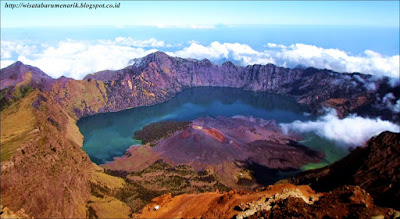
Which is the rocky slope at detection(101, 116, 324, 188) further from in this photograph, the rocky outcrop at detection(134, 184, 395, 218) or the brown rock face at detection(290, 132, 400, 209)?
the rocky outcrop at detection(134, 184, 395, 218)

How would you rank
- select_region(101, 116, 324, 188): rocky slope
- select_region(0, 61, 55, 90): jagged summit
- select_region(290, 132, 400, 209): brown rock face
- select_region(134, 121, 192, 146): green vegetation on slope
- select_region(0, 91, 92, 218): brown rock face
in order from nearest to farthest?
select_region(290, 132, 400, 209): brown rock face < select_region(0, 91, 92, 218): brown rock face < select_region(101, 116, 324, 188): rocky slope < select_region(134, 121, 192, 146): green vegetation on slope < select_region(0, 61, 55, 90): jagged summit

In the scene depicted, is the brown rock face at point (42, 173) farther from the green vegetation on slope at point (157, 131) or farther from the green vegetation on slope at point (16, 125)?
the green vegetation on slope at point (157, 131)

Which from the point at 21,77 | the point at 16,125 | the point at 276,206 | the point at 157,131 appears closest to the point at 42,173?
the point at 16,125

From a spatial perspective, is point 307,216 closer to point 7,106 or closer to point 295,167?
point 295,167

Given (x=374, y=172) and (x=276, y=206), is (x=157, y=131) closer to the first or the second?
(x=374, y=172)

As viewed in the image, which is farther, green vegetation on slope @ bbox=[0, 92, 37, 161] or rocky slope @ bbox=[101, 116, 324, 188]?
rocky slope @ bbox=[101, 116, 324, 188]

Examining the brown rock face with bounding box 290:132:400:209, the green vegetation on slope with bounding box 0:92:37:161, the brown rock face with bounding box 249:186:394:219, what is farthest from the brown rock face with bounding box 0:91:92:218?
the brown rock face with bounding box 290:132:400:209

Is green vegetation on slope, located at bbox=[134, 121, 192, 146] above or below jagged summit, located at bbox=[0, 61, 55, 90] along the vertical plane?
below

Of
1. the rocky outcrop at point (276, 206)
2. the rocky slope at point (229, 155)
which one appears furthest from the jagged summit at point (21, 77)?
the rocky outcrop at point (276, 206)

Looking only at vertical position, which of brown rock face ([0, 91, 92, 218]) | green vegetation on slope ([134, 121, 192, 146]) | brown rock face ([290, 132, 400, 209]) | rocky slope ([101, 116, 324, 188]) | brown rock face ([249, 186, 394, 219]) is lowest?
green vegetation on slope ([134, 121, 192, 146])

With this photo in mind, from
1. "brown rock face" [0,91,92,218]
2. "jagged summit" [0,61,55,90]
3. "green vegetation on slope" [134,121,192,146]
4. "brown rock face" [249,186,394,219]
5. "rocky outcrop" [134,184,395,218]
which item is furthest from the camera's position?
"jagged summit" [0,61,55,90]
